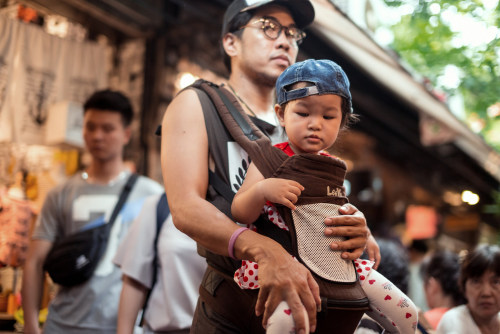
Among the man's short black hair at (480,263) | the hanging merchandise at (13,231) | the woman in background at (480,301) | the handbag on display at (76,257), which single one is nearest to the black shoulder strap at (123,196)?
the handbag on display at (76,257)

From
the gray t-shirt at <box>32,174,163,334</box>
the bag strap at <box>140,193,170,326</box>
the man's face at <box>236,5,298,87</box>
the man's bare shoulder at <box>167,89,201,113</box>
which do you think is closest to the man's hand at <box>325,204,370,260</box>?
the man's bare shoulder at <box>167,89,201,113</box>

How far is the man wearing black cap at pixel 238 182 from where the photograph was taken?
5.47ft

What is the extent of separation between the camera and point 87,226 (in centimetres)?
373

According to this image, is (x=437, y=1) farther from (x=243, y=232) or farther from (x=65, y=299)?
(x=65, y=299)

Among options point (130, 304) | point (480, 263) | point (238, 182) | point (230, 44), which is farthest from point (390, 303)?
point (480, 263)

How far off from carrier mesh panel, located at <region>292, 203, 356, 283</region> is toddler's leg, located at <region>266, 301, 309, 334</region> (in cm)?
20

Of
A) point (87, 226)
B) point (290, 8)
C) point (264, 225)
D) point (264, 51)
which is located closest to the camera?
point (264, 225)

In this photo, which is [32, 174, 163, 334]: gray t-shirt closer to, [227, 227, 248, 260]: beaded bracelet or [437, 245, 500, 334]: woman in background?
[227, 227, 248, 260]: beaded bracelet

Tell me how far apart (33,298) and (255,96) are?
2.44 metres

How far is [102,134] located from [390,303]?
2842 mm

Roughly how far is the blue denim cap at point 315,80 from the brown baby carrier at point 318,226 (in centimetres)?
23

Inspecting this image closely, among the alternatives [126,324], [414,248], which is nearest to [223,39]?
[126,324]

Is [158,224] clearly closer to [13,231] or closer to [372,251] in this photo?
[372,251]

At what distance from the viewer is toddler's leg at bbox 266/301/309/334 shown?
1602 mm
